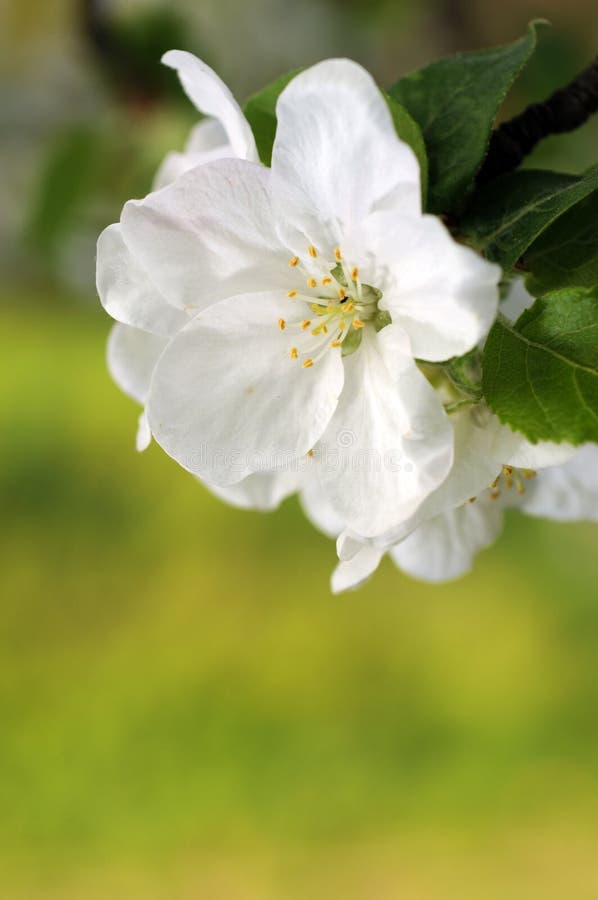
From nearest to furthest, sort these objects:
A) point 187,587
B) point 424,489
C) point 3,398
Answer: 1. point 424,489
2. point 187,587
3. point 3,398

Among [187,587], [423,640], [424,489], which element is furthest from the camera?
[187,587]

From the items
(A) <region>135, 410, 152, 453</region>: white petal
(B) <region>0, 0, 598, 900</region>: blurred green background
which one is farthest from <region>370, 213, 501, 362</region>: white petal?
(B) <region>0, 0, 598, 900</region>: blurred green background

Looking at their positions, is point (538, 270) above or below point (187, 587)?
above

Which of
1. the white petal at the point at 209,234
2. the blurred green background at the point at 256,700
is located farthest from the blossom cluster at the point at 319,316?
the blurred green background at the point at 256,700

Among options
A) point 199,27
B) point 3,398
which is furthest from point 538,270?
point 3,398

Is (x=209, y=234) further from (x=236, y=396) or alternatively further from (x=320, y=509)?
(x=320, y=509)

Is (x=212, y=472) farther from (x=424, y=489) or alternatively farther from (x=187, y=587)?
(x=187, y=587)

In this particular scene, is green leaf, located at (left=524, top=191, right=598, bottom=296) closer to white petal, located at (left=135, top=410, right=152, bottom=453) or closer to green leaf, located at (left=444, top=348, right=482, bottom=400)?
green leaf, located at (left=444, top=348, right=482, bottom=400)

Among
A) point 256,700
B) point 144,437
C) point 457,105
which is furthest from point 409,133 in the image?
point 256,700
